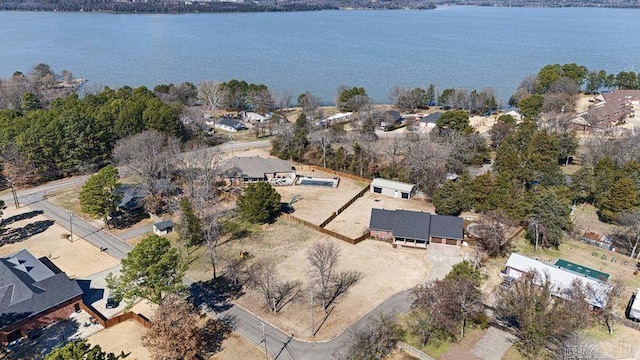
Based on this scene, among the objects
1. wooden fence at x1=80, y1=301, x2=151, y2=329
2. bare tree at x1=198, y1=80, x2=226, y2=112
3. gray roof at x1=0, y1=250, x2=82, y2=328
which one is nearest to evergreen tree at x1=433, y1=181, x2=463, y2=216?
wooden fence at x1=80, y1=301, x2=151, y2=329

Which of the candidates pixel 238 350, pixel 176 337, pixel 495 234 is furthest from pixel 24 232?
pixel 495 234

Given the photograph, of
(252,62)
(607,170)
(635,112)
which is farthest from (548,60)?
(607,170)

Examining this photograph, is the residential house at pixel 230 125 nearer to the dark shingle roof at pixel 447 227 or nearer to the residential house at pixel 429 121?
the residential house at pixel 429 121

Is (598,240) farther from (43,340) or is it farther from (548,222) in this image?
(43,340)

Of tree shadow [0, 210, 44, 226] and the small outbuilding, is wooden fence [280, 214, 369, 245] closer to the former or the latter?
the small outbuilding

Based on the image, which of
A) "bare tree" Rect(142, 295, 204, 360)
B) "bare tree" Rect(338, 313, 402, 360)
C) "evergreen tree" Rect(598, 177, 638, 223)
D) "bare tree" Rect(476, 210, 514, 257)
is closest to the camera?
"bare tree" Rect(142, 295, 204, 360)

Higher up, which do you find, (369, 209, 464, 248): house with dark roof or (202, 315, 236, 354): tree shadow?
(369, 209, 464, 248): house with dark roof
